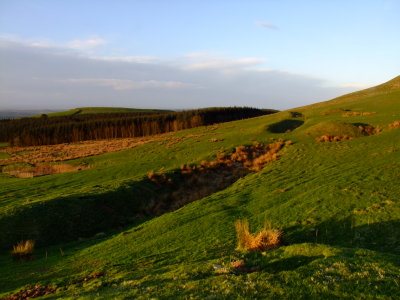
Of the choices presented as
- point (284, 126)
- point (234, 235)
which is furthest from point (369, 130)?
point (234, 235)

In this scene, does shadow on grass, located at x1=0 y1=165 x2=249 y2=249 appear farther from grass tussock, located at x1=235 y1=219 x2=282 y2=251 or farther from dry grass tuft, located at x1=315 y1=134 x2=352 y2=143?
grass tussock, located at x1=235 y1=219 x2=282 y2=251

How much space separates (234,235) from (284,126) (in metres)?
37.7

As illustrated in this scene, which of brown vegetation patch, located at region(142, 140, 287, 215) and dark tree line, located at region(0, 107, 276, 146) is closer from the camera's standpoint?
brown vegetation patch, located at region(142, 140, 287, 215)

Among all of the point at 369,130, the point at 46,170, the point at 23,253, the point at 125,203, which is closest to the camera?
the point at 23,253

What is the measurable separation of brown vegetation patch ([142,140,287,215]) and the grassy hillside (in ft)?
5.10

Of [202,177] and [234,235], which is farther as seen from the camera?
[202,177]

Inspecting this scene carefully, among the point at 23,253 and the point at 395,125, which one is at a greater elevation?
the point at 395,125

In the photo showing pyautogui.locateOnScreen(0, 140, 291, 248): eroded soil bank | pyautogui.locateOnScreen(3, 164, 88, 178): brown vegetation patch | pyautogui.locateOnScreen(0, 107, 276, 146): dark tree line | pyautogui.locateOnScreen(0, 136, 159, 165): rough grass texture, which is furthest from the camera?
pyautogui.locateOnScreen(0, 107, 276, 146): dark tree line

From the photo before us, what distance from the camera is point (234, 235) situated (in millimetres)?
13773

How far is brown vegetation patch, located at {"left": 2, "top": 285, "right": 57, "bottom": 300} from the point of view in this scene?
10368mm

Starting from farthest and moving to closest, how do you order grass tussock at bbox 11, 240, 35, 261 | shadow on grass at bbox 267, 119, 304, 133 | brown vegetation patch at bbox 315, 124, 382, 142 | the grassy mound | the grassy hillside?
1. shadow on grass at bbox 267, 119, 304, 133
2. the grassy mound
3. brown vegetation patch at bbox 315, 124, 382, 142
4. grass tussock at bbox 11, 240, 35, 261
5. the grassy hillside


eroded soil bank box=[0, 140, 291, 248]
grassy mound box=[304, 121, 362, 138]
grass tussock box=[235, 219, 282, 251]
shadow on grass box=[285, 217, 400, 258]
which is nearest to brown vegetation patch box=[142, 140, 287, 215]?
eroded soil bank box=[0, 140, 291, 248]

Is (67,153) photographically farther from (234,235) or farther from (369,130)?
(234,235)

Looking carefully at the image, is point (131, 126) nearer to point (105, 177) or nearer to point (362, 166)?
point (105, 177)
